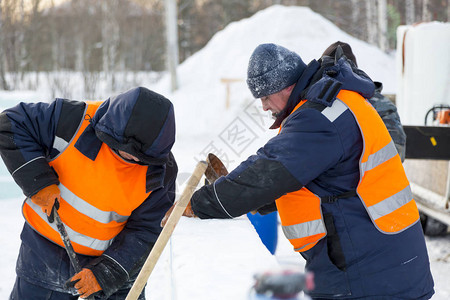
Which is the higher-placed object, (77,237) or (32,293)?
(77,237)

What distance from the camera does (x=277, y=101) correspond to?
1.97 metres

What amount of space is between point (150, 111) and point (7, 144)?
664 millimetres

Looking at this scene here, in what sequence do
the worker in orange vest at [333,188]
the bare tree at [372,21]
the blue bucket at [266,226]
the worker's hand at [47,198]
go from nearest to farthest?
1. the worker in orange vest at [333,188]
2. the worker's hand at [47,198]
3. the blue bucket at [266,226]
4. the bare tree at [372,21]

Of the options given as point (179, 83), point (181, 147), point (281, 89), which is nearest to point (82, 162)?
point (281, 89)

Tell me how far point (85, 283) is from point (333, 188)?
1.13 meters

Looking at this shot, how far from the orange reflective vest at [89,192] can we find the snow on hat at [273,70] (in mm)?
677

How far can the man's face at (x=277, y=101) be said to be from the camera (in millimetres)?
1945

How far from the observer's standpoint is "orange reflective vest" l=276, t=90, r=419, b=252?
1.73 m

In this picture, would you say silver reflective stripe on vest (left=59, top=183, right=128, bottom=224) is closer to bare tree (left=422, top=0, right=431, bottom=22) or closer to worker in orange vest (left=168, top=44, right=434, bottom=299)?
worker in orange vest (left=168, top=44, right=434, bottom=299)

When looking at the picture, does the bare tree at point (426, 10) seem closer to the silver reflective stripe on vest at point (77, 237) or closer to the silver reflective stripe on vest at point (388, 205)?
the silver reflective stripe on vest at point (388, 205)

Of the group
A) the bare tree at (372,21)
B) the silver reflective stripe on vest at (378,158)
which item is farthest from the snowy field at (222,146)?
the bare tree at (372,21)

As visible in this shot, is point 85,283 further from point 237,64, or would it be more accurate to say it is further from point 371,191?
point 237,64

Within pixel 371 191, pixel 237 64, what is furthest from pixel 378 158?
pixel 237 64

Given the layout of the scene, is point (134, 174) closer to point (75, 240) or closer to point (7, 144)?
point (75, 240)
